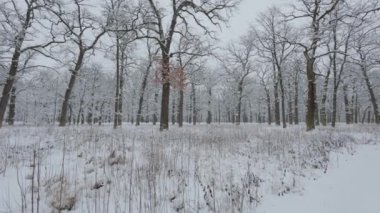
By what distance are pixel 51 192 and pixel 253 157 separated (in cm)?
486

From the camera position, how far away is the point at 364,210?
3.56 meters

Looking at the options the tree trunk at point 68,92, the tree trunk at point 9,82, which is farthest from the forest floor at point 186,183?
the tree trunk at point 68,92

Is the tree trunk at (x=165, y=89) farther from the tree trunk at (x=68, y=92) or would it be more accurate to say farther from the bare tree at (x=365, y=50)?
the bare tree at (x=365, y=50)

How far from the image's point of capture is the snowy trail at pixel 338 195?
374cm

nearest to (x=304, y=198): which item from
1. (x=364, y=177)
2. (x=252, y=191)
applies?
(x=252, y=191)

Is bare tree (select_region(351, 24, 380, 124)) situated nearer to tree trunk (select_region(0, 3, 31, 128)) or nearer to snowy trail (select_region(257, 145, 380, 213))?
snowy trail (select_region(257, 145, 380, 213))

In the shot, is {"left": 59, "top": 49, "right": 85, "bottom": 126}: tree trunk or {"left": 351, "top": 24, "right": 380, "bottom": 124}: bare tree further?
{"left": 59, "top": 49, "right": 85, "bottom": 126}: tree trunk

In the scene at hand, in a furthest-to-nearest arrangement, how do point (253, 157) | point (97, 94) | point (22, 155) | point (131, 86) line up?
1. point (131, 86)
2. point (97, 94)
3. point (253, 157)
4. point (22, 155)

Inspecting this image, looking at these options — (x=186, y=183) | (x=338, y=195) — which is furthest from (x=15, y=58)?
(x=338, y=195)

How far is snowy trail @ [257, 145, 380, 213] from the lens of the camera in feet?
12.3

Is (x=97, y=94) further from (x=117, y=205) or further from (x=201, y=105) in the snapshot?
(x=117, y=205)

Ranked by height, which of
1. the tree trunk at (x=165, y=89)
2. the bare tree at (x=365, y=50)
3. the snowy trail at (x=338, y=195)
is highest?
the bare tree at (x=365, y=50)

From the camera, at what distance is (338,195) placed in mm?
4230

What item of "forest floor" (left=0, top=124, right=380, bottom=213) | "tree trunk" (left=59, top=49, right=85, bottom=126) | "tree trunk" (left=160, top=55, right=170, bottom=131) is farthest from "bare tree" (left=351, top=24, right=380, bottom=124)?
"tree trunk" (left=59, top=49, right=85, bottom=126)
